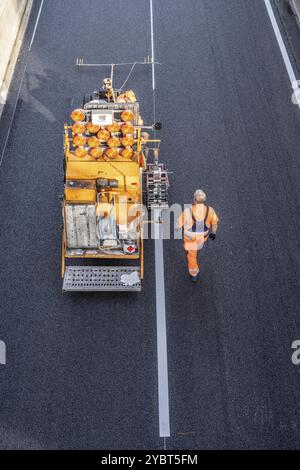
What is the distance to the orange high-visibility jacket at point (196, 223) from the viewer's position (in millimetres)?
8609

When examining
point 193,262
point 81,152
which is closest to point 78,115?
point 81,152

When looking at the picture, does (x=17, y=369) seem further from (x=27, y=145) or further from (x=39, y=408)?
(x=27, y=145)

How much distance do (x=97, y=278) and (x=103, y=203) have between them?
50.8 inches

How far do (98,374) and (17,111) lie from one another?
6.88 meters

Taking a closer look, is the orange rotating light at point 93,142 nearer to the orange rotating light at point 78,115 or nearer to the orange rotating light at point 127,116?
the orange rotating light at point 78,115

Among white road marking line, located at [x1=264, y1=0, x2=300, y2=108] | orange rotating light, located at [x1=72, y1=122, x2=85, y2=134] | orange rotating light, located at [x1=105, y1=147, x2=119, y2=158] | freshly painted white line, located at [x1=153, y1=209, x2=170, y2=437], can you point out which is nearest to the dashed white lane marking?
freshly painted white line, located at [x1=153, y1=209, x2=170, y2=437]

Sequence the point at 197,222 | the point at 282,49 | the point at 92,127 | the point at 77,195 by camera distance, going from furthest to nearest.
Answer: the point at 282,49, the point at 92,127, the point at 77,195, the point at 197,222

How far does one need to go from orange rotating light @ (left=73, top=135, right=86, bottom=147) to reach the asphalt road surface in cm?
166

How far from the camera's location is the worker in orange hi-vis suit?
8.59 metres

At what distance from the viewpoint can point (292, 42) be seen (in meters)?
14.6

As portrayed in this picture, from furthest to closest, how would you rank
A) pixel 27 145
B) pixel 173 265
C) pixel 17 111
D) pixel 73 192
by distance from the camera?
pixel 17 111, pixel 27 145, pixel 173 265, pixel 73 192

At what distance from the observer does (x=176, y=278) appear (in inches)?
375

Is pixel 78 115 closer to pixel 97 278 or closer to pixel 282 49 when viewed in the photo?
pixel 97 278
